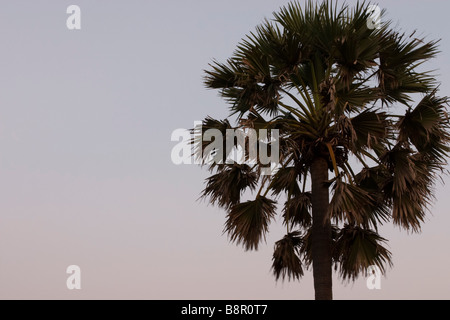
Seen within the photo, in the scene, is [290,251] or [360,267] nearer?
[360,267]

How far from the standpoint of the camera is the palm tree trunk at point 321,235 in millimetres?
13336

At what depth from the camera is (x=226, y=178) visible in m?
15.0

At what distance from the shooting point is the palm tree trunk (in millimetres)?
13336

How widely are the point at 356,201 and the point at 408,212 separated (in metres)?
1.10

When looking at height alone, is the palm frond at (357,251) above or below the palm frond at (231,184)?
below

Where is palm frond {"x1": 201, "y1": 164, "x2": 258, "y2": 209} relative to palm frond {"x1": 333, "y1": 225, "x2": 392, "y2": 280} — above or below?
above

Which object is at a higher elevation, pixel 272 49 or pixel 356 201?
pixel 272 49

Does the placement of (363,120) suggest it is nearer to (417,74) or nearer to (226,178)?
(417,74)

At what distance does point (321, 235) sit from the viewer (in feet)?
44.9
